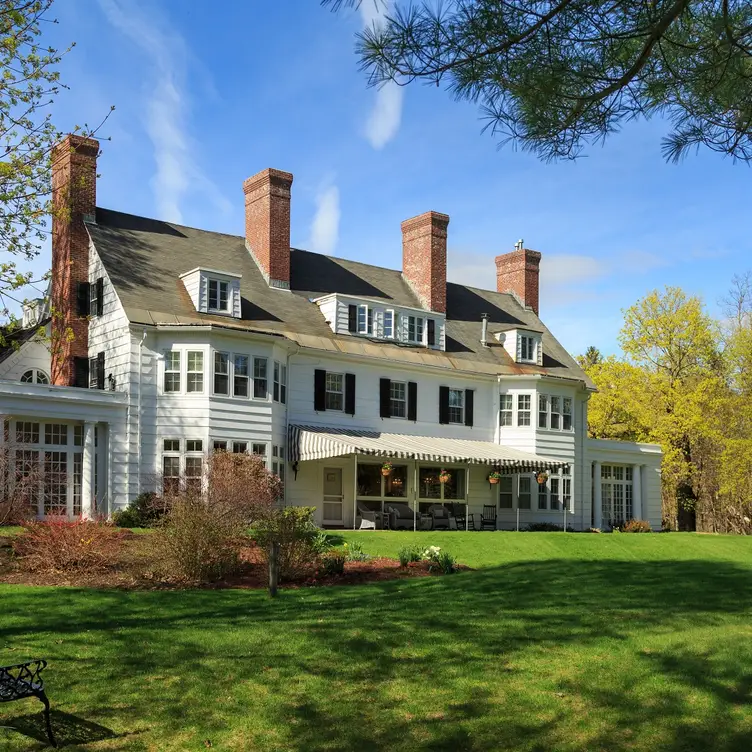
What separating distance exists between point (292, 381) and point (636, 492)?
16.6 meters

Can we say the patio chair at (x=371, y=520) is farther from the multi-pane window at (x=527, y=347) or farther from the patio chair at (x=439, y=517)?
the multi-pane window at (x=527, y=347)

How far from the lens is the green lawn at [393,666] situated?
7.11 metres

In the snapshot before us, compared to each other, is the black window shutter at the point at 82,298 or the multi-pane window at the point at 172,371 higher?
the black window shutter at the point at 82,298

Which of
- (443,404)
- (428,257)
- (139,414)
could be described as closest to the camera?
(139,414)

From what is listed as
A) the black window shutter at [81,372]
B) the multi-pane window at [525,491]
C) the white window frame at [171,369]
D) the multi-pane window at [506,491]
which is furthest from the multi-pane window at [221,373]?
the multi-pane window at [525,491]

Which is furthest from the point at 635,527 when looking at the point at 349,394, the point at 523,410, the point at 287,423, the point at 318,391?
the point at 287,423

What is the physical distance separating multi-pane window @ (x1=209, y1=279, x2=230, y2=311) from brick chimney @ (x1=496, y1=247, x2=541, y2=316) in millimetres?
15360

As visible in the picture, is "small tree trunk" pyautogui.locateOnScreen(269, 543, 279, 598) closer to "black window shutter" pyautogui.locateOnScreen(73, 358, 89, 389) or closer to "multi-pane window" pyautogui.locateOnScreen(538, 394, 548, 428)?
"black window shutter" pyautogui.locateOnScreen(73, 358, 89, 389)

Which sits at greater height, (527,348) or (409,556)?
(527,348)

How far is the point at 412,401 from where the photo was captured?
1184 inches

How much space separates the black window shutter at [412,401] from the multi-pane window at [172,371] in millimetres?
8285

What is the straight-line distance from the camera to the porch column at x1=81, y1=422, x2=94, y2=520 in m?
23.3

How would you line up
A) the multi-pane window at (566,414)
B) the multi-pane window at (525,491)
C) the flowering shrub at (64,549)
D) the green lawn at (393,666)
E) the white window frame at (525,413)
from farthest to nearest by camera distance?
the multi-pane window at (566,414)
the white window frame at (525,413)
the multi-pane window at (525,491)
the flowering shrub at (64,549)
the green lawn at (393,666)

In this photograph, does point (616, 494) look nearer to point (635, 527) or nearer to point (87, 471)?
point (635, 527)
